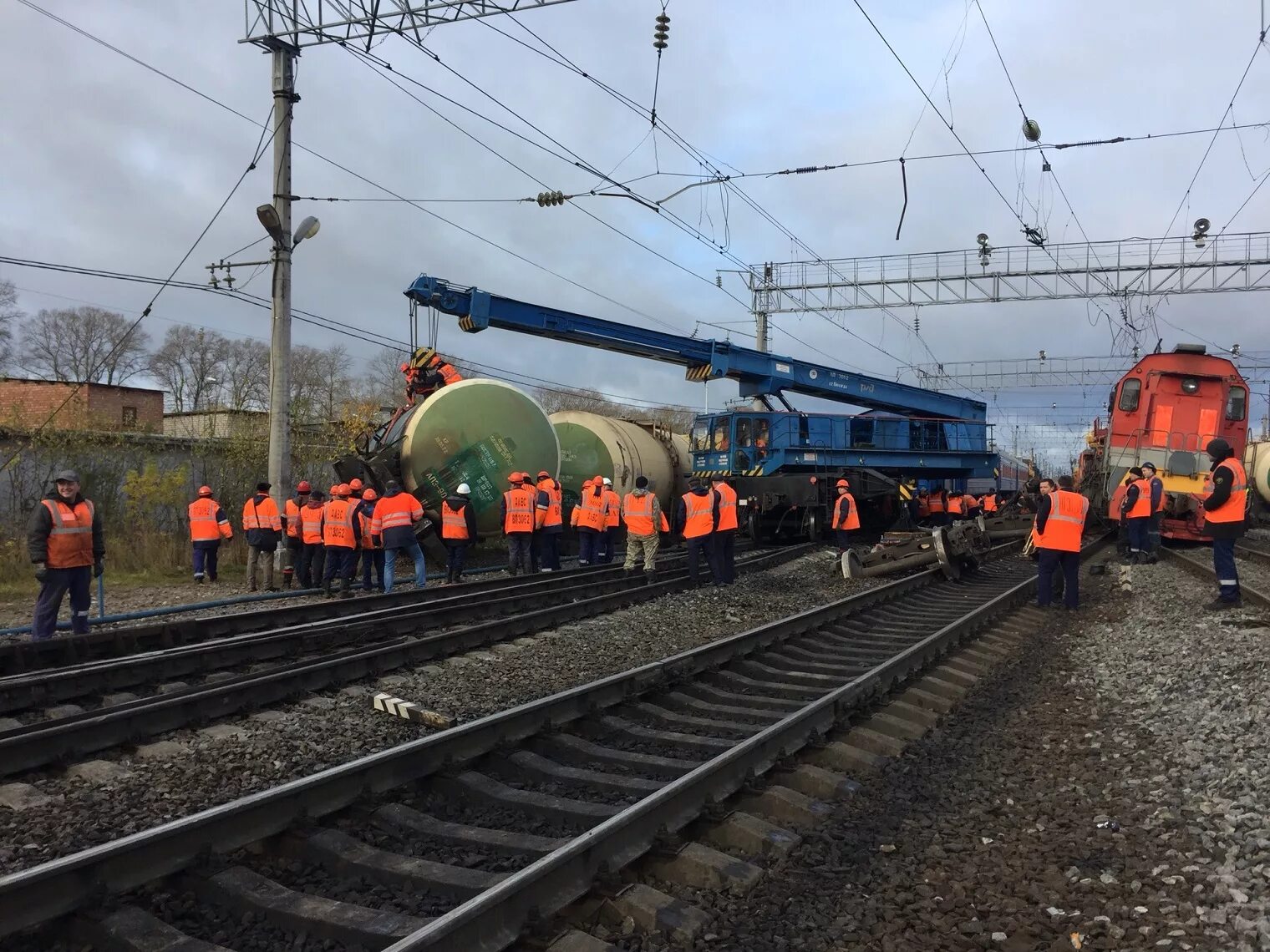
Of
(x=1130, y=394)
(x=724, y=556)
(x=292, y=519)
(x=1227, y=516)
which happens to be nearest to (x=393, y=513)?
(x=292, y=519)

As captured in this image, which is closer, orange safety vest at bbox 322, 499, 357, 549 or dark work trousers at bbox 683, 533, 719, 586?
orange safety vest at bbox 322, 499, 357, 549

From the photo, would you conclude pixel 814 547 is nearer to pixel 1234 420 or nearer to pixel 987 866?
pixel 1234 420

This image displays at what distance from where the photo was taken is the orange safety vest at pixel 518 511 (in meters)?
12.9

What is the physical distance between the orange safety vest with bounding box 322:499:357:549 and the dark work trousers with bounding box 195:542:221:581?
8.80 feet

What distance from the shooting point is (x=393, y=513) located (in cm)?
1144

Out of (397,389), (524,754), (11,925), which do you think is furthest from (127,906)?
(397,389)

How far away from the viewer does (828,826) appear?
12.7 ft

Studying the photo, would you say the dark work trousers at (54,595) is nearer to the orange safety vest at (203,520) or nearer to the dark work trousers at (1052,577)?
the orange safety vest at (203,520)

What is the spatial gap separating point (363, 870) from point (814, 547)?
15.1 m

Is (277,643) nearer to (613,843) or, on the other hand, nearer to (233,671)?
(233,671)

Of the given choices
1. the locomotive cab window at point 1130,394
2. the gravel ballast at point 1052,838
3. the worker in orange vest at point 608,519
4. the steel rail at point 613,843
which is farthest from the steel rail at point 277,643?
the locomotive cab window at point 1130,394

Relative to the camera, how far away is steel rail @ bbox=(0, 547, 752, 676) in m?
7.06

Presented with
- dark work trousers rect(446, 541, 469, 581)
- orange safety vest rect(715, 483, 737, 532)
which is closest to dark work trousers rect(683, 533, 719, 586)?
orange safety vest rect(715, 483, 737, 532)

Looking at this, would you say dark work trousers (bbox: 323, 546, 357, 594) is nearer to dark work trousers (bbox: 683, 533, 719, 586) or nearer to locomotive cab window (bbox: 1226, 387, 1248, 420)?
dark work trousers (bbox: 683, 533, 719, 586)
